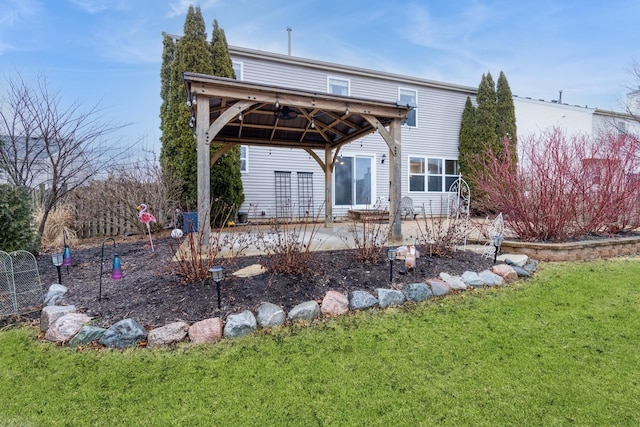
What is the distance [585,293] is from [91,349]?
5.33m

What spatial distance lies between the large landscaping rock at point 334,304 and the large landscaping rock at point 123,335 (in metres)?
1.67

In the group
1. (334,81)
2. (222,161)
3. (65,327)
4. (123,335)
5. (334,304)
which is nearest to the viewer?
(123,335)

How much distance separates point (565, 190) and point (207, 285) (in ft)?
20.7

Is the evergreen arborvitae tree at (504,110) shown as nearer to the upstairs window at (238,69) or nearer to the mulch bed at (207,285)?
the upstairs window at (238,69)

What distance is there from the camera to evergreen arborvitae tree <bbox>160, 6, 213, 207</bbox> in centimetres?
851

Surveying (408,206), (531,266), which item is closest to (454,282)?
(531,266)

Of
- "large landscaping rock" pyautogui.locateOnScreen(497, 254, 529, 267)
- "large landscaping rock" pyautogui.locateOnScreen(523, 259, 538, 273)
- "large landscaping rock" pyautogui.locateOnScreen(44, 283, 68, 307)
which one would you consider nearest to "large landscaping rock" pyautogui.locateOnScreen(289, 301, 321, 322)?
"large landscaping rock" pyautogui.locateOnScreen(44, 283, 68, 307)

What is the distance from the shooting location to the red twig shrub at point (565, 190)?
5.83m

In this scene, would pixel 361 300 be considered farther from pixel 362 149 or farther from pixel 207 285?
pixel 362 149

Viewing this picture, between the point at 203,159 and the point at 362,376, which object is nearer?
the point at 362,376

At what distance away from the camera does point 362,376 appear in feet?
7.58

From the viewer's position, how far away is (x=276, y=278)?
376 centimetres

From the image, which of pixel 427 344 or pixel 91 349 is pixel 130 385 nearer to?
pixel 91 349

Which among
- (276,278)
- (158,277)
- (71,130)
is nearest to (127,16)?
(71,130)
